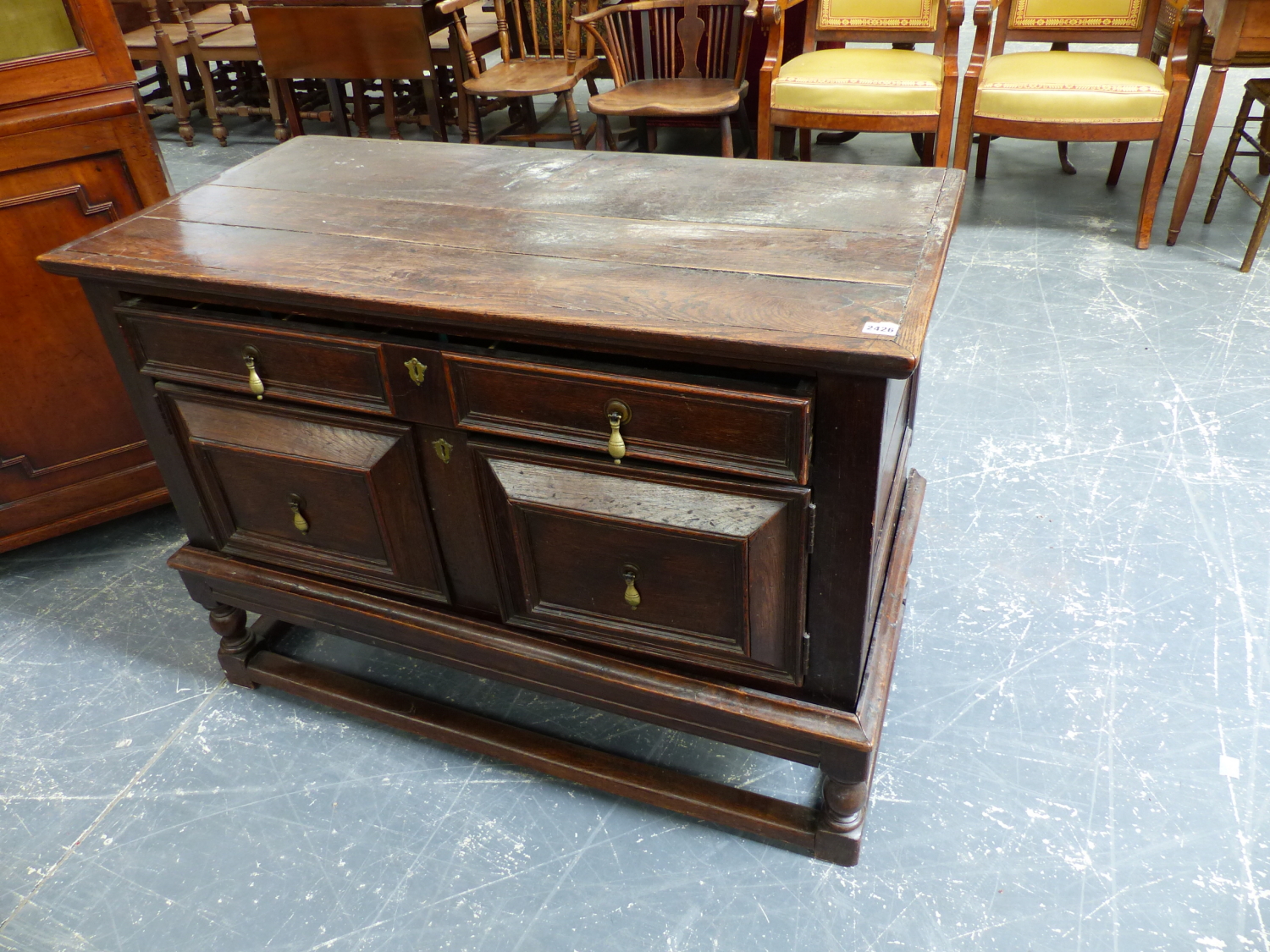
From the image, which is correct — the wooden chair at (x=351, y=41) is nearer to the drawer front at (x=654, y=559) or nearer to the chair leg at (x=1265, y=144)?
the chair leg at (x=1265, y=144)

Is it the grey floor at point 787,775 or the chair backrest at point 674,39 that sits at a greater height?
the chair backrest at point 674,39

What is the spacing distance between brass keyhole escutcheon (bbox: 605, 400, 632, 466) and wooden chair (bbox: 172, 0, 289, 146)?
439 cm

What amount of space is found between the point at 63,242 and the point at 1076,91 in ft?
9.92

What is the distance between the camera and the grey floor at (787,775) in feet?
4.70

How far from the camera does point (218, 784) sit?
5.52ft

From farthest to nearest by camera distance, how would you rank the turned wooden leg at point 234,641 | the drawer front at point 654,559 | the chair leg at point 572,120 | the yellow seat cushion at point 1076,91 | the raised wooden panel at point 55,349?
the chair leg at point 572,120 < the yellow seat cushion at point 1076,91 < the raised wooden panel at point 55,349 < the turned wooden leg at point 234,641 < the drawer front at point 654,559

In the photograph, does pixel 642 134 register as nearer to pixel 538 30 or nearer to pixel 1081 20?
pixel 538 30

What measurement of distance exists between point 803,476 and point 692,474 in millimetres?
149

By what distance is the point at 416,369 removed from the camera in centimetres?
134

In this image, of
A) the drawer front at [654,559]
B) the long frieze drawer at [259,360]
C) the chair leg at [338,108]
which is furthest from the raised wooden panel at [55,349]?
the chair leg at [338,108]

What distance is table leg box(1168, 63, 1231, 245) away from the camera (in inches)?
122

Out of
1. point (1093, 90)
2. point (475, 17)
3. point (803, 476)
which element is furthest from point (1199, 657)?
point (475, 17)

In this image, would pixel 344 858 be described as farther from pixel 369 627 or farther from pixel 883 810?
pixel 883 810

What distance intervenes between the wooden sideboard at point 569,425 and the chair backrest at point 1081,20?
2455 mm
